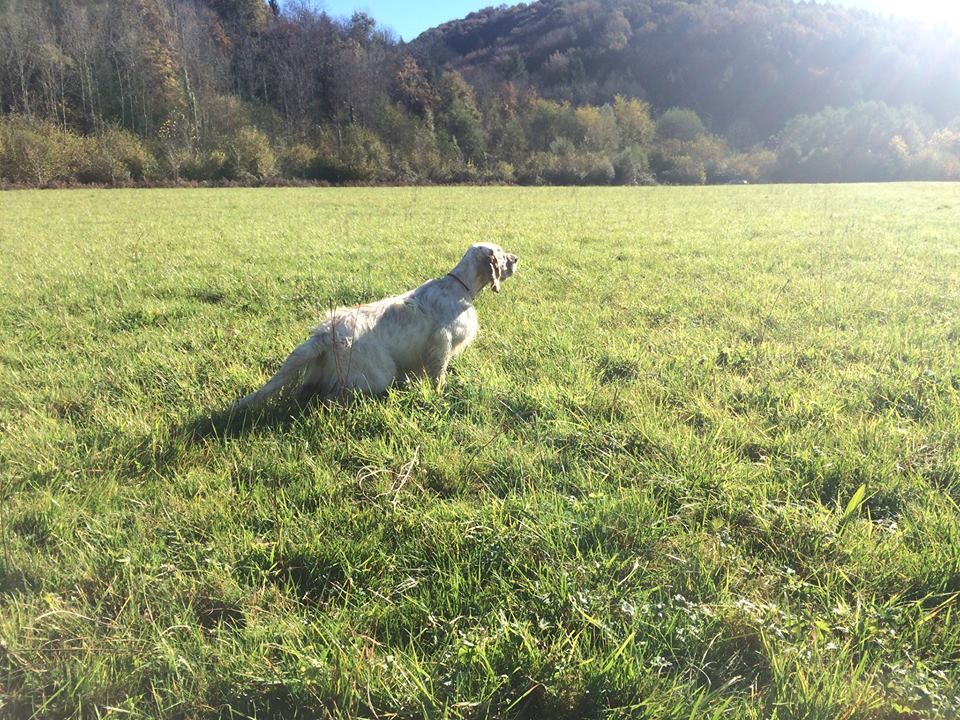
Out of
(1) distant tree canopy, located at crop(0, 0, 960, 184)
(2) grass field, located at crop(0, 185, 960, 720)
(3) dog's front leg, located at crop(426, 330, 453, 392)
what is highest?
(1) distant tree canopy, located at crop(0, 0, 960, 184)

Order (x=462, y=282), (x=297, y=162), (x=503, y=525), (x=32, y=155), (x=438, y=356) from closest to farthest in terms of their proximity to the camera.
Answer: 1. (x=503, y=525)
2. (x=438, y=356)
3. (x=462, y=282)
4. (x=32, y=155)
5. (x=297, y=162)

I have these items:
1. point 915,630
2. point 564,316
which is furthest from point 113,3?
point 915,630

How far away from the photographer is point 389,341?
444cm

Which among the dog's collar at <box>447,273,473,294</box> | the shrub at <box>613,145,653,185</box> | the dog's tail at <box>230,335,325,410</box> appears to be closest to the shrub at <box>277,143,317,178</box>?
the shrub at <box>613,145,653,185</box>

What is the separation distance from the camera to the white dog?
4062 mm

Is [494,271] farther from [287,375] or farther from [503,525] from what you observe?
[503,525]

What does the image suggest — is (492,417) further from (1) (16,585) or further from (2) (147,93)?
(2) (147,93)

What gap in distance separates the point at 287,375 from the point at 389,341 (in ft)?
2.86

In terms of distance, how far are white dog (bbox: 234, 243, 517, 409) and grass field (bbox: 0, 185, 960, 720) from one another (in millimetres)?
260

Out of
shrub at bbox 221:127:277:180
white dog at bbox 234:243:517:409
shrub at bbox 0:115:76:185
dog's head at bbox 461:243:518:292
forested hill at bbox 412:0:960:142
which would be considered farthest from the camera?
forested hill at bbox 412:0:960:142

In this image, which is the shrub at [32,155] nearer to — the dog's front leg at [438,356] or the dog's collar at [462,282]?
the dog's collar at [462,282]

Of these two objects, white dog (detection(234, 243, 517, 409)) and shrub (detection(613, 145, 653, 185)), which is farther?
shrub (detection(613, 145, 653, 185))

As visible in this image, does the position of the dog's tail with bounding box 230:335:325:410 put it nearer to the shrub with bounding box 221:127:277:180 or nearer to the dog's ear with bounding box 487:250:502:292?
the dog's ear with bounding box 487:250:502:292

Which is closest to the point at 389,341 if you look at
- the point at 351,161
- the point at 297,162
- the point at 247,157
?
the point at 247,157
